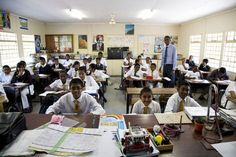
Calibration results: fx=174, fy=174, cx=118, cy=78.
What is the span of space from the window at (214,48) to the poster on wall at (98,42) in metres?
4.87

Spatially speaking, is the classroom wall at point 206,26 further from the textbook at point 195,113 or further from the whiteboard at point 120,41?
the textbook at point 195,113

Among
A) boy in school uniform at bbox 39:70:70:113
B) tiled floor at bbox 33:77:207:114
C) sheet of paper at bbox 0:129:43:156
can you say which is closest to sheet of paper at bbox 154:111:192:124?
sheet of paper at bbox 0:129:43:156

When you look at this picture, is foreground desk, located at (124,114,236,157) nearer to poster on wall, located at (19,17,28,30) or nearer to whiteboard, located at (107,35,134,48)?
poster on wall, located at (19,17,28,30)

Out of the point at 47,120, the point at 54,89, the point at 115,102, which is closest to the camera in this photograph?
the point at 47,120

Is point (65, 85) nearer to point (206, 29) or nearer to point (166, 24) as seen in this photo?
point (206, 29)

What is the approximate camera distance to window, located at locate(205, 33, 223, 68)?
20.3ft

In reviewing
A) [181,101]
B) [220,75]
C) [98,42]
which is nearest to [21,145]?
[181,101]

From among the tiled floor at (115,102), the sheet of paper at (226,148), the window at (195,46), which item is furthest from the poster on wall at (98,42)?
the sheet of paper at (226,148)

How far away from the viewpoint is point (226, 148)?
1.04 metres

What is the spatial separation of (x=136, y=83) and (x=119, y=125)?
4040 millimetres

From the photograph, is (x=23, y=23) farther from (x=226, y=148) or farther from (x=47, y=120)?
(x=226, y=148)

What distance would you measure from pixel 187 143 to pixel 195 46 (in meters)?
7.66

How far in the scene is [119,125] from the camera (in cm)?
130

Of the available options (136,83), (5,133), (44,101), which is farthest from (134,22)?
(5,133)
